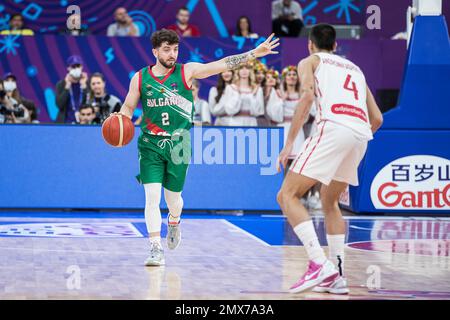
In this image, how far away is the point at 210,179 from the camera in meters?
13.0

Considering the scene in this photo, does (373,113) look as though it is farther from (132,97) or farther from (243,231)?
(243,231)

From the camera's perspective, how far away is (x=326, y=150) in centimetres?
→ 657

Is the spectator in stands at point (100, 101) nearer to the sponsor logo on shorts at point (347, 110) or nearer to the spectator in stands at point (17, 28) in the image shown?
the spectator in stands at point (17, 28)

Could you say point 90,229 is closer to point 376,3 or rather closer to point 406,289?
point 406,289

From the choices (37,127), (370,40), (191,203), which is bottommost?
(191,203)

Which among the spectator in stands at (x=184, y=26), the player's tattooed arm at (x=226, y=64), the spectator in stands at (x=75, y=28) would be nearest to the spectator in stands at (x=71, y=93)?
the spectator in stands at (x=75, y=28)

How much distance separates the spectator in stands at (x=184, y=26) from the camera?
16.2 metres

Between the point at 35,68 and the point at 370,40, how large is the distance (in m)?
6.00

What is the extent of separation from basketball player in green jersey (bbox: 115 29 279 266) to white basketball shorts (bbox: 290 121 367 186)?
1.62 meters

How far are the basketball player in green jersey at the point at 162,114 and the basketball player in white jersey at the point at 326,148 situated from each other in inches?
53.2

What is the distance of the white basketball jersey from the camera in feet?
21.9

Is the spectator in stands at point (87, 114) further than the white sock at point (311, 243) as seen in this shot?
Yes

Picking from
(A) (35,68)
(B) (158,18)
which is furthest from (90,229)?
(B) (158,18)

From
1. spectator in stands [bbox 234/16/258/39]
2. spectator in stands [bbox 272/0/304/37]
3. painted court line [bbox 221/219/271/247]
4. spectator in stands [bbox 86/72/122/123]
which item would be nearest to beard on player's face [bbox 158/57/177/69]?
painted court line [bbox 221/219/271/247]
